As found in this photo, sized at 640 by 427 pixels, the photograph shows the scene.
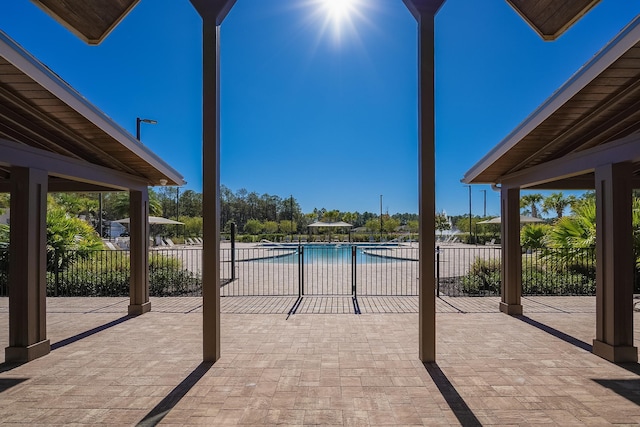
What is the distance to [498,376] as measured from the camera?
3.82m

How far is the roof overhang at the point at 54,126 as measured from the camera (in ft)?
11.9

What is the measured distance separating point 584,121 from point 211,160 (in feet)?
16.2

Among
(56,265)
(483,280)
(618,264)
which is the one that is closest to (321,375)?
(618,264)

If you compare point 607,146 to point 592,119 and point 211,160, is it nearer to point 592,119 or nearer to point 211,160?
point 592,119

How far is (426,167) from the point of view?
4.21m

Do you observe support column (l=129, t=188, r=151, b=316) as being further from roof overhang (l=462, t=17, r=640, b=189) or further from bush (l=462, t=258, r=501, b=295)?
bush (l=462, t=258, r=501, b=295)

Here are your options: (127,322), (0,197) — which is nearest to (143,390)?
(127,322)

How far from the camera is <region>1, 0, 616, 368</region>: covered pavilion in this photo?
4.16 meters

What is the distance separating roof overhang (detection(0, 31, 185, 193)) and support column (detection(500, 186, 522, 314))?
21.6 feet

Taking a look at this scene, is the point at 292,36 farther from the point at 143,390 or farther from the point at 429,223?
the point at 143,390

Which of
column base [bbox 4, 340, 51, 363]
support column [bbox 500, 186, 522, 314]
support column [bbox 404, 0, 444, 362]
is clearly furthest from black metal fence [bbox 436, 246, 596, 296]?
column base [bbox 4, 340, 51, 363]

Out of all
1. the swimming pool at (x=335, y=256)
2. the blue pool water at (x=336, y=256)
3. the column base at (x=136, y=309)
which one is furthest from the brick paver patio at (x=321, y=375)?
the blue pool water at (x=336, y=256)

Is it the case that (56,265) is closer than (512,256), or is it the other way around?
(512,256)

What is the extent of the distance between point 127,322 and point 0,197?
18.3 meters
